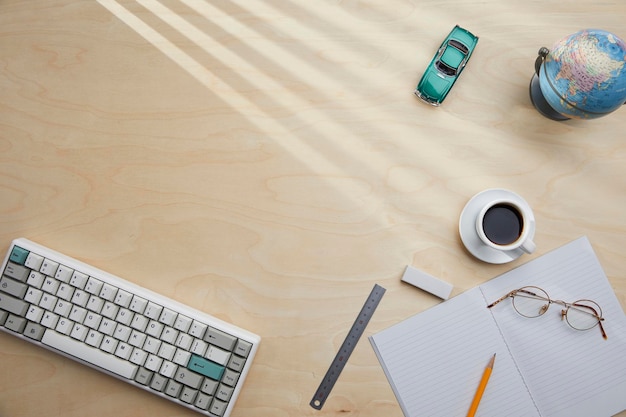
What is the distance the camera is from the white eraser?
92 centimetres

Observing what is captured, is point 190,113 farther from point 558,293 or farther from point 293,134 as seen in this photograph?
point 558,293

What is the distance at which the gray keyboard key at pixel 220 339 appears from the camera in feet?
2.93

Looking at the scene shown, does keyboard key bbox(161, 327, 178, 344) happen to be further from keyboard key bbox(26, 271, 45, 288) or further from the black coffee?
the black coffee

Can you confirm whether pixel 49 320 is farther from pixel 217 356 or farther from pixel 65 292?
pixel 217 356

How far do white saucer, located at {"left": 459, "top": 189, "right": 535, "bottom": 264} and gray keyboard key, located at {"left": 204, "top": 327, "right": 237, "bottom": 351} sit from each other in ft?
1.56

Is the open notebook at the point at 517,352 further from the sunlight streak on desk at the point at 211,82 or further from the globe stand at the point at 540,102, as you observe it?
the sunlight streak on desk at the point at 211,82

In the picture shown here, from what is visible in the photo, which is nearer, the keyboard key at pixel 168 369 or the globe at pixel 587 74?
the globe at pixel 587 74

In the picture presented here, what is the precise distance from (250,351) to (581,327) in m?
0.63

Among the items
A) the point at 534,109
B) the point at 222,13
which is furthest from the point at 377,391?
the point at 222,13

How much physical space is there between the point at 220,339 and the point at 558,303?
644mm

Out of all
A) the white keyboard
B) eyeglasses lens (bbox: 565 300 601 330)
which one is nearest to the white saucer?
eyeglasses lens (bbox: 565 300 601 330)

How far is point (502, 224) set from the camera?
0.91 metres

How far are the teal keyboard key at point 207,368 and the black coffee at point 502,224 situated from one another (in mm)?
557

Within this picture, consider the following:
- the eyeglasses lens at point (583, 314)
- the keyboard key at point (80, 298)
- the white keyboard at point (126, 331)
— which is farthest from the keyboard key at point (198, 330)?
the eyeglasses lens at point (583, 314)
